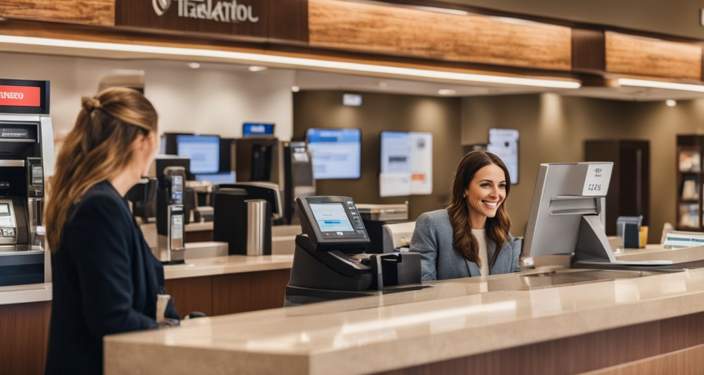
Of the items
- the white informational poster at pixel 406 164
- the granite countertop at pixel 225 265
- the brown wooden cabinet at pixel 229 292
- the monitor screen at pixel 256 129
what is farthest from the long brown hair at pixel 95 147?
the white informational poster at pixel 406 164

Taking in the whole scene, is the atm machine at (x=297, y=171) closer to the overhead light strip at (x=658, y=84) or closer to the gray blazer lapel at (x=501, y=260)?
the overhead light strip at (x=658, y=84)

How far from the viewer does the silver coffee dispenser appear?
20.3 ft

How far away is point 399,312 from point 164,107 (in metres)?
8.15

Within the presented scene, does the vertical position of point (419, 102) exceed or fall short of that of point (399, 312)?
it exceeds it

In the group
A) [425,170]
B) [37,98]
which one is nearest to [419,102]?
[425,170]

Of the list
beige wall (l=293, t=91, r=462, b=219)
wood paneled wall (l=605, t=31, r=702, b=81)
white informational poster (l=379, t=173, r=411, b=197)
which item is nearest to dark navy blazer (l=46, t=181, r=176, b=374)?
wood paneled wall (l=605, t=31, r=702, b=81)

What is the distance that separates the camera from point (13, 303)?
4.89m

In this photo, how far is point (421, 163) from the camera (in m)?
15.7

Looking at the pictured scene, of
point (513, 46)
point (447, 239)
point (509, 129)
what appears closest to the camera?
point (447, 239)

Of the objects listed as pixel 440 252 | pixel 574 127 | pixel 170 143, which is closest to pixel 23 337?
pixel 440 252

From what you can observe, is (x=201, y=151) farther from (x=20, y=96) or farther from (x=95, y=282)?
(x=95, y=282)

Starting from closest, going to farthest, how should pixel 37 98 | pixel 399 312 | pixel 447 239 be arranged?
pixel 399 312 < pixel 447 239 < pixel 37 98

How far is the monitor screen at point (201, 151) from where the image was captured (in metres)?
10.8

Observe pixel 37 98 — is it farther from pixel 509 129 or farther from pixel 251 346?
pixel 509 129
